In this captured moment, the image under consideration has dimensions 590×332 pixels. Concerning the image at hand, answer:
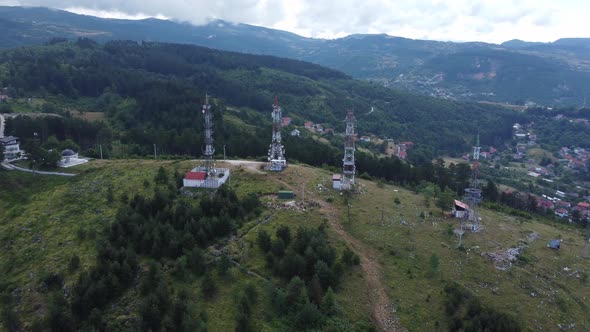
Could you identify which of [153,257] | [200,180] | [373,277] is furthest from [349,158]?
[153,257]

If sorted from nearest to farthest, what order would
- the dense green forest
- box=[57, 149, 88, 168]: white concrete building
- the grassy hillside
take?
the grassy hillside
box=[57, 149, 88, 168]: white concrete building
the dense green forest

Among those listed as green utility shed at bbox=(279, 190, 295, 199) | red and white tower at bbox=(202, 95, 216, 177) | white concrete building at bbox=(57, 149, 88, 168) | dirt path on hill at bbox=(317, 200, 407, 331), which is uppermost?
red and white tower at bbox=(202, 95, 216, 177)

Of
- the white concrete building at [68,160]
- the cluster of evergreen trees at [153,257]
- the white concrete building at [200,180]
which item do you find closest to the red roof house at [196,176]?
the white concrete building at [200,180]

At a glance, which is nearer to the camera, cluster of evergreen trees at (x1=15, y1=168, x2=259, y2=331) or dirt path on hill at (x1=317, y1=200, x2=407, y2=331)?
cluster of evergreen trees at (x1=15, y1=168, x2=259, y2=331)

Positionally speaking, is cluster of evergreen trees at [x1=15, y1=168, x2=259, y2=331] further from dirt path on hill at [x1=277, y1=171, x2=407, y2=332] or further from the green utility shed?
dirt path on hill at [x1=277, y1=171, x2=407, y2=332]

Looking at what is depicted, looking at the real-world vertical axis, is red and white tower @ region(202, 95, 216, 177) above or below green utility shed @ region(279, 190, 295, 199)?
above

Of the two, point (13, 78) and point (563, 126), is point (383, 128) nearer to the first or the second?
point (563, 126)

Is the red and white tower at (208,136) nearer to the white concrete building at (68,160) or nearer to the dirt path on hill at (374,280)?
the dirt path on hill at (374,280)

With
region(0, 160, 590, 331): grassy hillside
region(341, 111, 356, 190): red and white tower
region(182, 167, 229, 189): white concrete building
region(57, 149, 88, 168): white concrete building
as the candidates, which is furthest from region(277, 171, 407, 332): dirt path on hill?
region(57, 149, 88, 168): white concrete building
